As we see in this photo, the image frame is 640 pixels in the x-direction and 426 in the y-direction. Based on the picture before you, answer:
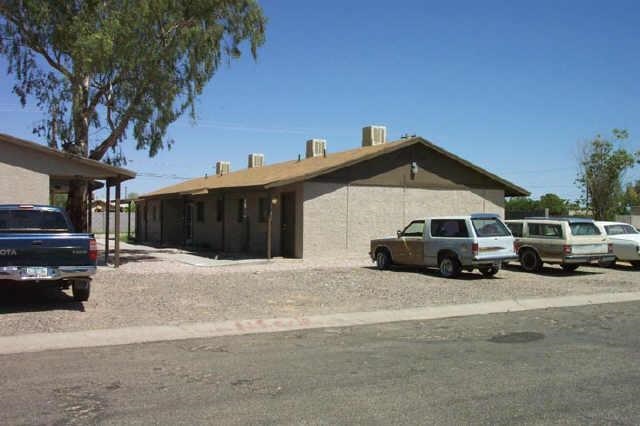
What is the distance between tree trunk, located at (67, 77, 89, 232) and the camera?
774 inches

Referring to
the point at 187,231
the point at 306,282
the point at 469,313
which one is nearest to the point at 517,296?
the point at 469,313

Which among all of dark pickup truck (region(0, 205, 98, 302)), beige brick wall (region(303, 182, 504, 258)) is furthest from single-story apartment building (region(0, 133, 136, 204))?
beige brick wall (region(303, 182, 504, 258))

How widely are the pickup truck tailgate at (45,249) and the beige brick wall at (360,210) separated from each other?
1143 centimetres

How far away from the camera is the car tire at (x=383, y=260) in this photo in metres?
18.8

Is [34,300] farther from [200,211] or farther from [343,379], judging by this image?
[200,211]

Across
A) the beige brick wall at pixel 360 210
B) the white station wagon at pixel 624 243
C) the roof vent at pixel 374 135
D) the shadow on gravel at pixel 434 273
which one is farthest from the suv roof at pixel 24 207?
the roof vent at pixel 374 135

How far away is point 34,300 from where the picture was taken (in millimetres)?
12141

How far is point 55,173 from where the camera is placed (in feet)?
55.0

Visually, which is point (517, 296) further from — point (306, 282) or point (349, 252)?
point (349, 252)

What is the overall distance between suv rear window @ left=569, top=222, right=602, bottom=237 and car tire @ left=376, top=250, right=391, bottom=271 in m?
5.21

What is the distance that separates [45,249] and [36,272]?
1.30ft

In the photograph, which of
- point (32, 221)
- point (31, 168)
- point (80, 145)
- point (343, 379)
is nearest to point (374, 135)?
point (80, 145)

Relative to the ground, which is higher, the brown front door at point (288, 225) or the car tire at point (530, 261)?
the brown front door at point (288, 225)

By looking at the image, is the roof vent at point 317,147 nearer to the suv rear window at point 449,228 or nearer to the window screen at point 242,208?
the window screen at point 242,208
